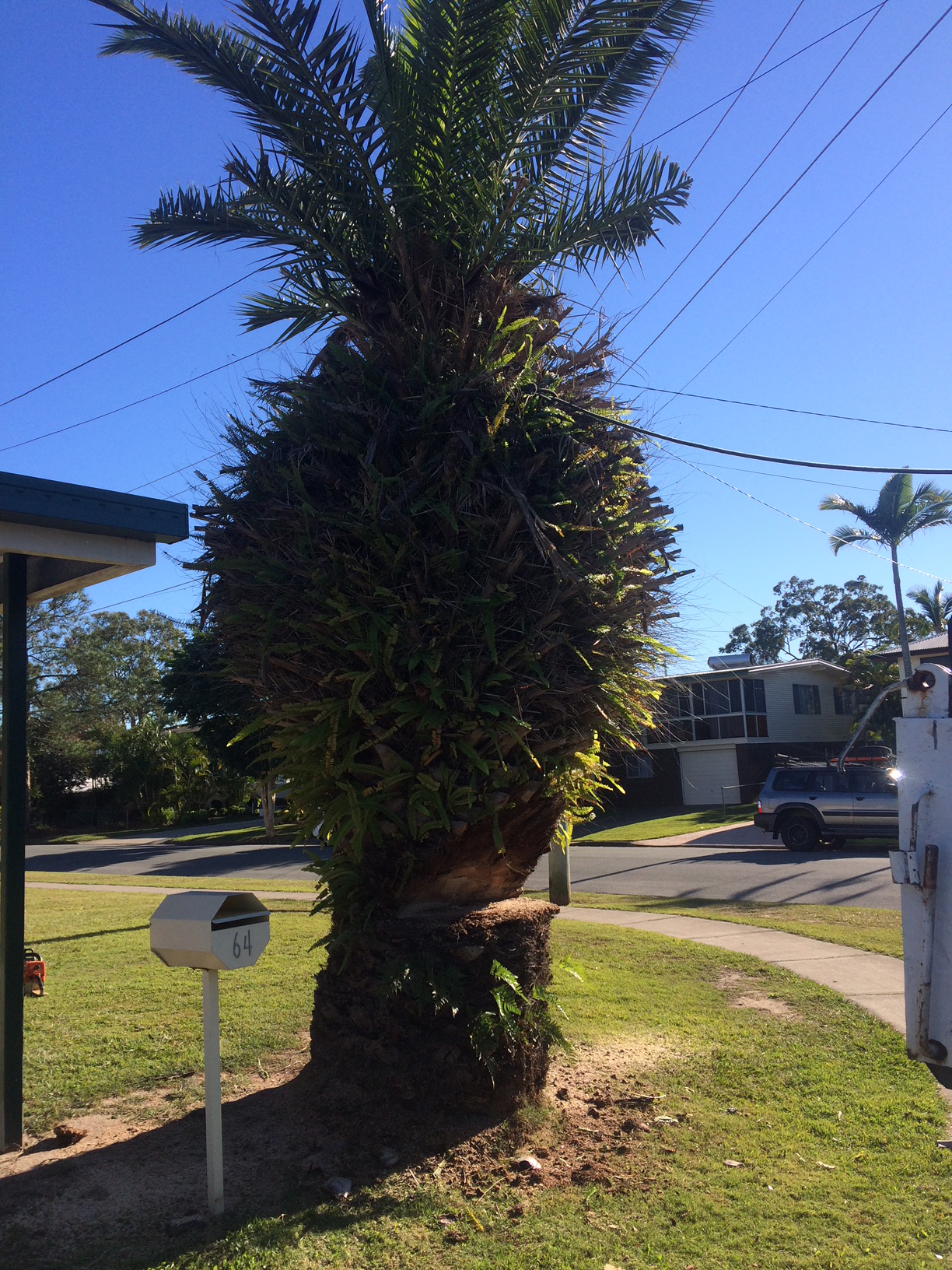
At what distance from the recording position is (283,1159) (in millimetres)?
4520

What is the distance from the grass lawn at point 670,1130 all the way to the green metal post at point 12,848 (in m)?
0.50

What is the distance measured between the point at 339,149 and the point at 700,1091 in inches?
226

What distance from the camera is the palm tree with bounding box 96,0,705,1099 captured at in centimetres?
466

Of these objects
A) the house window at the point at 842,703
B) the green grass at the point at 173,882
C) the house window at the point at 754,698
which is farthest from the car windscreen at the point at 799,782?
the house window at the point at 842,703

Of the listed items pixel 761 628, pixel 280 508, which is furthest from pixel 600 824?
pixel 761 628

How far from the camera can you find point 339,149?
5.62 m

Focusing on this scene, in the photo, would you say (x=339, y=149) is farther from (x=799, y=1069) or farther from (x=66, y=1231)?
(x=799, y=1069)

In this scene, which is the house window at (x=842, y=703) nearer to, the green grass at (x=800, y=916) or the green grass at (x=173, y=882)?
the green grass at (x=173, y=882)

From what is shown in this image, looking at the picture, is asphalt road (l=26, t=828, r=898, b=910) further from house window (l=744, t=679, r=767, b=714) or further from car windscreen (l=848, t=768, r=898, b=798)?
house window (l=744, t=679, r=767, b=714)

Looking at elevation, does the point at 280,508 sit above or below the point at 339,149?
below

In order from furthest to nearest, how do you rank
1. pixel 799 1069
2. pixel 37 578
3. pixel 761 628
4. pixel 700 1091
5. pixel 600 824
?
pixel 761 628 < pixel 600 824 < pixel 37 578 < pixel 799 1069 < pixel 700 1091

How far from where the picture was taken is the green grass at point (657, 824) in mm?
27312

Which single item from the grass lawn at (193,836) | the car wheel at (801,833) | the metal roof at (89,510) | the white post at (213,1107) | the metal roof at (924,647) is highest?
the metal roof at (924,647)

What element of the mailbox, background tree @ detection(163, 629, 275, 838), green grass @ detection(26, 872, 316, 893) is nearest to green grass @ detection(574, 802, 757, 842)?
background tree @ detection(163, 629, 275, 838)
